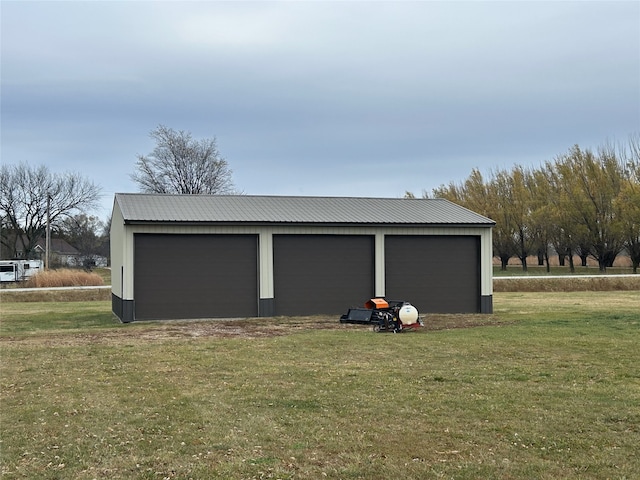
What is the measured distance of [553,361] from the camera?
10414 millimetres

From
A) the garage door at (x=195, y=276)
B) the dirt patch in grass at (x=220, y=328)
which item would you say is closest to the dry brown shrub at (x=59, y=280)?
the garage door at (x=195, y=276)

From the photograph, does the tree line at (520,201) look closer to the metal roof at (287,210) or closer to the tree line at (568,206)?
the tree line at (568,206)

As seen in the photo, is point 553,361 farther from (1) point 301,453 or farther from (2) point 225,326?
(2) point 225,326

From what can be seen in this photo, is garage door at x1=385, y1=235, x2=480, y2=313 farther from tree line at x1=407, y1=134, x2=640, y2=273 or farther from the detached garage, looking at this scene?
tree line at x1=407, y1=134, x2=640, y2=273

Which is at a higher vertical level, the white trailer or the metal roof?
the metal roof

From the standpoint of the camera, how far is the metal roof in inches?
742

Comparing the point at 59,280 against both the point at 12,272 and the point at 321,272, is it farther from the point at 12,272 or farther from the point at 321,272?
the point at 321,272

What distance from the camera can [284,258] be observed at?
19.4 m

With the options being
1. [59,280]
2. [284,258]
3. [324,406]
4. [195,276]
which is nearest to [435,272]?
[284,258]

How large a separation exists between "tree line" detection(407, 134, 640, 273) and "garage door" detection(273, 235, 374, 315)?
97.7 ft

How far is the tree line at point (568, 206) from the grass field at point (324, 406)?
112 feet

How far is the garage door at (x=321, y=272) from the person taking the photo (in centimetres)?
1939

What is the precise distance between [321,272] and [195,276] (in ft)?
11.9

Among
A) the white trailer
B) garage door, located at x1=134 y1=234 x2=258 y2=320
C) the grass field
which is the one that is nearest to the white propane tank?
the grass field
